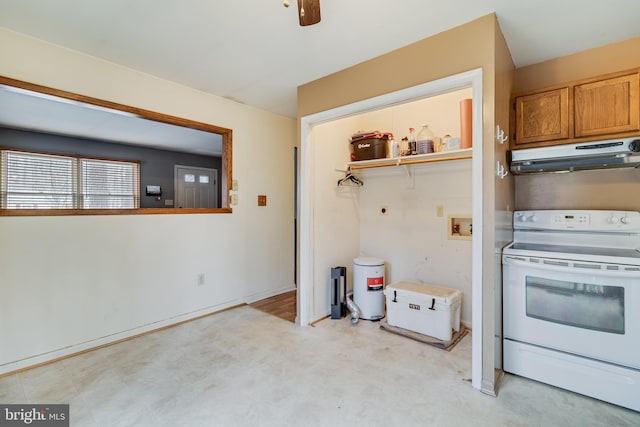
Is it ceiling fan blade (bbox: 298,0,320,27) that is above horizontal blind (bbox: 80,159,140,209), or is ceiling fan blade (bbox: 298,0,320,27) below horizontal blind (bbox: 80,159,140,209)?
above

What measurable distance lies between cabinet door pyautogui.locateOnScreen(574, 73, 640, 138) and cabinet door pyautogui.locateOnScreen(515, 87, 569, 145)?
0.08m

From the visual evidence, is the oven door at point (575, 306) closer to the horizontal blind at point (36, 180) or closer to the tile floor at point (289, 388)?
the tile floor at point (289, 388)

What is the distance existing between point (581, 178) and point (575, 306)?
1137 millimetres

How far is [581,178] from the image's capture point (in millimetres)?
2387

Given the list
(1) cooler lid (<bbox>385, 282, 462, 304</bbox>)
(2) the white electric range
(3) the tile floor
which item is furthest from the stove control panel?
(3) the tile floor

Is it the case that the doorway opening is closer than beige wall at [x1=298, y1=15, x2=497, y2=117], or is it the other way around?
beige wall at [x1=298, y1=15, x2=497, y2=117]

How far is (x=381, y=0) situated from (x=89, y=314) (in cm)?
329

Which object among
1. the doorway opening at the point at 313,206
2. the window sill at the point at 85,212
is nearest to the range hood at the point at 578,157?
the doorway opening at the point at 313,206

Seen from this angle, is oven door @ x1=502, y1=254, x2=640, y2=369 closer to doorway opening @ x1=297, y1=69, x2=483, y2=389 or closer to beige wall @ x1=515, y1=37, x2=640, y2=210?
beige wall @ x1=515, y1=37, x2=640, y2=210

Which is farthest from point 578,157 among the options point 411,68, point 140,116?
point 140,116

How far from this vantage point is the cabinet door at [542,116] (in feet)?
7.30

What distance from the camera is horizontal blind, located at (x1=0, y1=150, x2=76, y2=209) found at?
4379 millimetres

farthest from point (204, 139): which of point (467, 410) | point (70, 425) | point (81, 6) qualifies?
point (467, 410)

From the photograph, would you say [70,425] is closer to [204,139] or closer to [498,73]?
[498,73]
